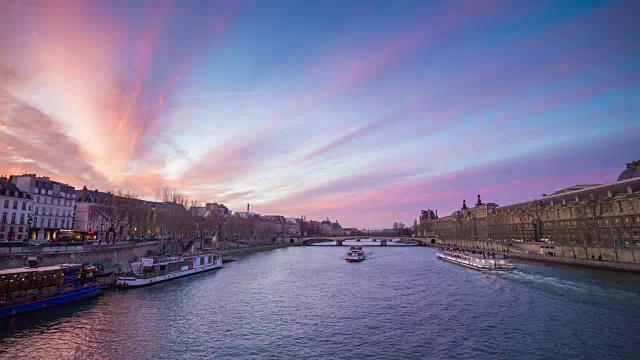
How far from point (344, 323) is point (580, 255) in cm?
7836

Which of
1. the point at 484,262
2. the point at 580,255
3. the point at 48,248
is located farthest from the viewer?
the point at 580,255

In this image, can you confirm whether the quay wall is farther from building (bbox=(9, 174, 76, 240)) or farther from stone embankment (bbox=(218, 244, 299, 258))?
stone embankment (bbox=(218, 244, 299, 258))

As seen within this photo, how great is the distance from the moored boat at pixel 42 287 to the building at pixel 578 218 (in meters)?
97.1

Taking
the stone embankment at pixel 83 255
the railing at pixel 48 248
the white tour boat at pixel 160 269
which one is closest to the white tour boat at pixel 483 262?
the white tour boat at pixel 160 269

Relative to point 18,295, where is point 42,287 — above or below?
above

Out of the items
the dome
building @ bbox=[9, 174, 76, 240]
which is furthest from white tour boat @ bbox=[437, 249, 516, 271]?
building @ bbox=[9, 174, 76, 240]

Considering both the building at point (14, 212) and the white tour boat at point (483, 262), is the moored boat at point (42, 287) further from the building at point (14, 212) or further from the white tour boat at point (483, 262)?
the white tour boat at point (483, 262)

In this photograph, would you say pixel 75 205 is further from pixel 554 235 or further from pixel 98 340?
pixel 554 235

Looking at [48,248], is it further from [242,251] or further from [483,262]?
[483,262]

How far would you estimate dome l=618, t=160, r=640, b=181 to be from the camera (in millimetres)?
94875

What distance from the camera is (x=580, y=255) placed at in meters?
82.5

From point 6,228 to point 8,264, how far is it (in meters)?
36.9

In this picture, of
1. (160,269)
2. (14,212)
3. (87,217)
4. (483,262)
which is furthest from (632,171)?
(87,217)

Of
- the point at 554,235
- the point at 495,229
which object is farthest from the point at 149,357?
the point at 495,229
